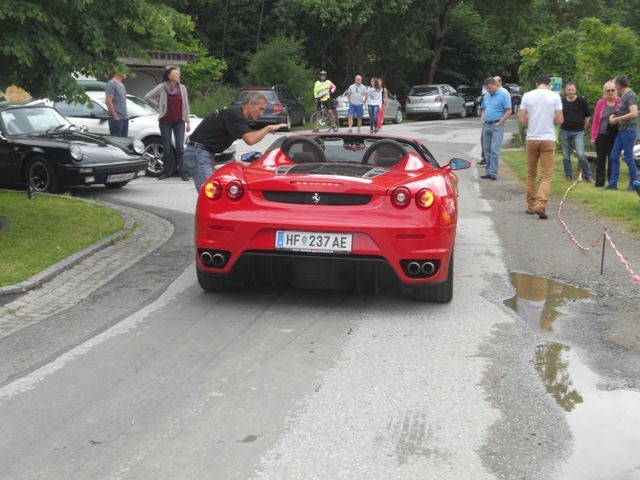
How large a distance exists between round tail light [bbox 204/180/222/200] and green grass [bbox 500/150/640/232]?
591 cm

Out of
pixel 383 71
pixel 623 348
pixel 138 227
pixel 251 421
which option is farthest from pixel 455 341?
pixel 383 71

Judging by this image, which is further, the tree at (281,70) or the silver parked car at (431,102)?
the silver parked car at (431,102)

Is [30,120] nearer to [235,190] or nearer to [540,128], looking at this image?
[540,128]

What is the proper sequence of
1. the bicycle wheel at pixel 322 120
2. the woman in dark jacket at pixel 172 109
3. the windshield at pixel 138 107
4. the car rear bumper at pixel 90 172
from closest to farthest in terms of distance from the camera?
the car rear bumper at pixel 90 172, the woman in dark jacket at pixel 172 109, the windshield at pixel 138 107, the bicycle wheel at pixel 322 120

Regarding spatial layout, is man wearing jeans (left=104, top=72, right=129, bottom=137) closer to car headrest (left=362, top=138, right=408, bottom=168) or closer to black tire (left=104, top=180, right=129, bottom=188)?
black tire (left=104, top=180, right=129, bottom=188)

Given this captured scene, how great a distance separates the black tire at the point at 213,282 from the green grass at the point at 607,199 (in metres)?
5.71

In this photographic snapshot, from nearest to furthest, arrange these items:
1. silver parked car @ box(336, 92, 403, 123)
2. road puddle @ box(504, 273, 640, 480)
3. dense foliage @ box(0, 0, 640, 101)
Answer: road puddle @ box(504, 273, 640, 480)
dense foliage @ box(0, 0, 640, 101)
silver parked car @ box(336, 92, 403, 123)

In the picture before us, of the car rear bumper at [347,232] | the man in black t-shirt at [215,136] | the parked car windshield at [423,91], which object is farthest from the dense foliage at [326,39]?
the parked car windshield at [423,91]

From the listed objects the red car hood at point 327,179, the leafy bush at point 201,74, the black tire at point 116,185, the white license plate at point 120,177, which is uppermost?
the leafy bush at point 201,74

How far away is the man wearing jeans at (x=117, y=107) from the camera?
586 inches

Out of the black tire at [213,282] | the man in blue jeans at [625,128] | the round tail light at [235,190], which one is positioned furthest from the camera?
the man in blue jeans at [625,128]

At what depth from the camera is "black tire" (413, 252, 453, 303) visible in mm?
6562

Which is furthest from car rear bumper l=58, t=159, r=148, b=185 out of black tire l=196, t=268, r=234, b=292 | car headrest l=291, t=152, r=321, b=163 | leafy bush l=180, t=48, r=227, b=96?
leafy bush l=180, t=48, r=227, b=96

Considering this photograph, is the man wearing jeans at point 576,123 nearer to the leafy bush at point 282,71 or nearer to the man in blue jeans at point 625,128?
the man in blue jeans at point 625,128
